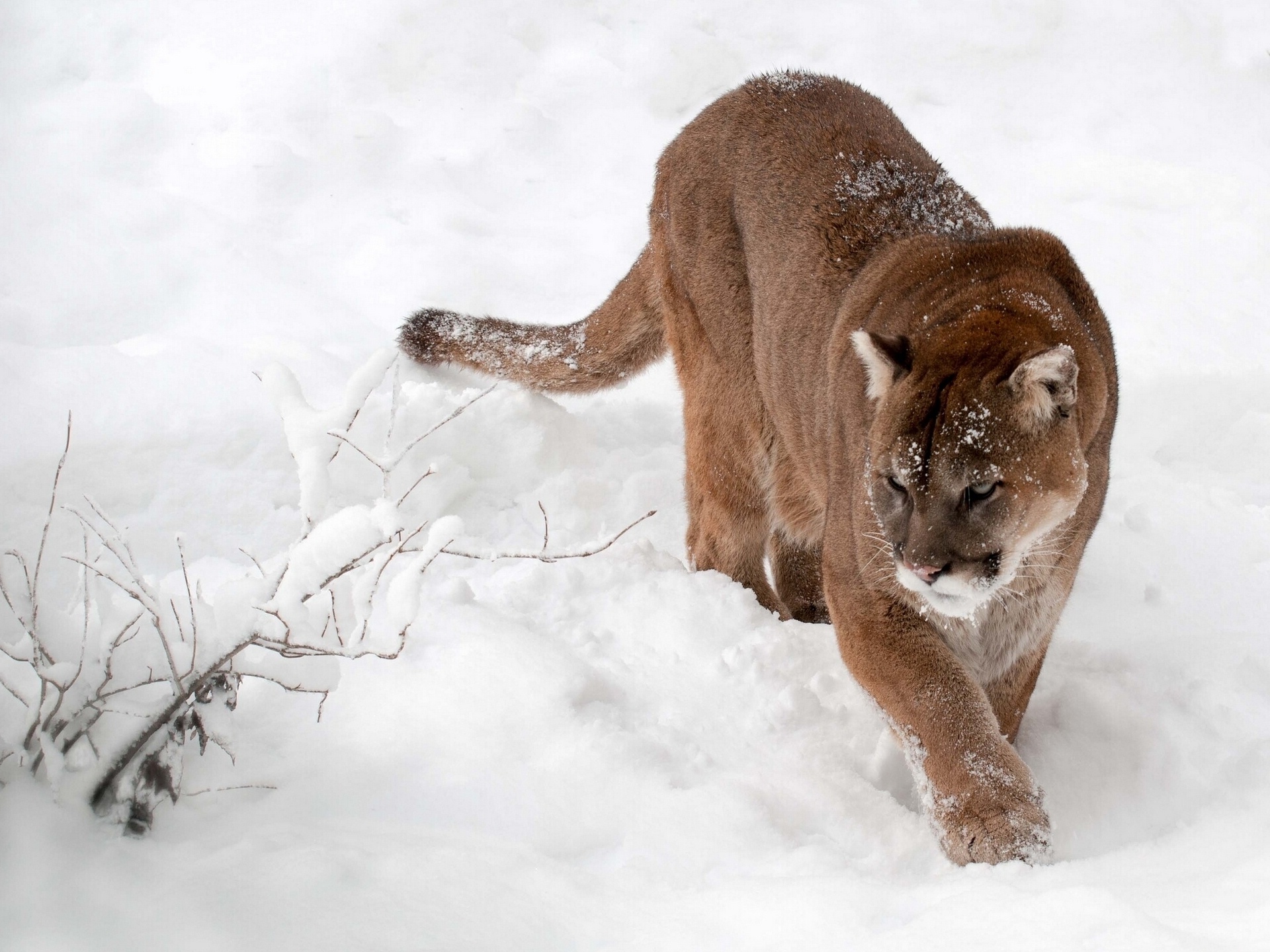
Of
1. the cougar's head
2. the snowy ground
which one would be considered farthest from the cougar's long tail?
Result: the cougar's head

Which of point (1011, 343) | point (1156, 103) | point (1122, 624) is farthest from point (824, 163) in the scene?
point (1156, 103)

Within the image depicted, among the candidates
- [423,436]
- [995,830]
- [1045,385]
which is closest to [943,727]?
[995,830]

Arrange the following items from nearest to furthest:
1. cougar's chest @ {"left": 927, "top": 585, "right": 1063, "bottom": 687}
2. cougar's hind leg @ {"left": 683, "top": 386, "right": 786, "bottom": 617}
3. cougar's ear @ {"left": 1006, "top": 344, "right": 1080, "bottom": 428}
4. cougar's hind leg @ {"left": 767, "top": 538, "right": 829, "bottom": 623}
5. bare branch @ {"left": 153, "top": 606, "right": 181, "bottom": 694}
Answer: bare branch @ {"left": 153, "top": 606, "right": 181, "bottom": 694} < cougar's ear @ {"left": 1006, "top": 344, "right": 1080, "bottom": 428} < cougar's chest @ {"left": 927, "top": 585, "right": 1063, "bottom": 687} < cougar's hind leg @ {"left": 683, "top": 386, "right": 786, "bottom": 617} < cougar's hind leg @ {"left": 767, "top": 538, "right": 829, "bottom": 623}

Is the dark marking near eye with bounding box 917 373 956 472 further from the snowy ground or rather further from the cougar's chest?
the snowy ground

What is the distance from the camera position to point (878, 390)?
2.99 metres

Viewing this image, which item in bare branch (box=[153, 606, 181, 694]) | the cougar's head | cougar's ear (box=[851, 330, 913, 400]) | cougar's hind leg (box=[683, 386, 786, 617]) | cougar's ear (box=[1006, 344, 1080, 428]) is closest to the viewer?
bare branch (box=[153, 606, 181, 694])

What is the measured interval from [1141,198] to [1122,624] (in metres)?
3.60

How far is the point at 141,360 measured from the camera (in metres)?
4.55

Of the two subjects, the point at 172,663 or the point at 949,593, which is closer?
the point at 172,663

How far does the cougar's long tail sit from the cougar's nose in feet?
7.11

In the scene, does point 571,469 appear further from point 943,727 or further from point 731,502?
point 943,727

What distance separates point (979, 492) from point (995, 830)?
0.78 meters

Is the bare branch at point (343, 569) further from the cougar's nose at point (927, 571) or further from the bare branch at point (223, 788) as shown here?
the cougar's nose at point (927, 571)

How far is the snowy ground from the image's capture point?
2.21 m
